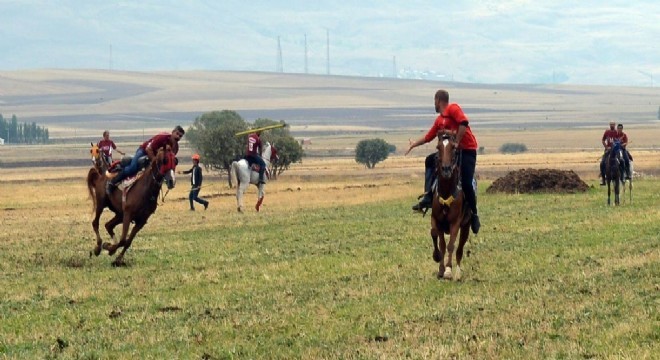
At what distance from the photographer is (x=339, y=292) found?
16.4 m

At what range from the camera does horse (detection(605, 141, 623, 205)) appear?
116 ft

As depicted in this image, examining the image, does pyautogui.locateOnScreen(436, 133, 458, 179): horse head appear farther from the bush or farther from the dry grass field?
the bush

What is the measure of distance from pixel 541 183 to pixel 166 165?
2486 centimetres

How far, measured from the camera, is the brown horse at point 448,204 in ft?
57.7

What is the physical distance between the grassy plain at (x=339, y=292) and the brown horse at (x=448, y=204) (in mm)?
411

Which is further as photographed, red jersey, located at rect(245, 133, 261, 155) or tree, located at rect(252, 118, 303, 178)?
tree, located at rect(252, 118, 303, 178)

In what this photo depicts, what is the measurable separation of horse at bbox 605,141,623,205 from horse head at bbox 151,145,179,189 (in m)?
16.8

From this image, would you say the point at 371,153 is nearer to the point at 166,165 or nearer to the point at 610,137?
the point at 610,137

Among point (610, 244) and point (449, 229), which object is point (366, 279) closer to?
point (449, 229)

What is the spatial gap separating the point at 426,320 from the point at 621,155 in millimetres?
23358

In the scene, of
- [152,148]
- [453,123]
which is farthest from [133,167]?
[453,123]

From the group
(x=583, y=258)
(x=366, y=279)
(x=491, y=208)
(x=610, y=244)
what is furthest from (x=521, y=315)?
(x=491, y=208)

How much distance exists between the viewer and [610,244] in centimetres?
2194

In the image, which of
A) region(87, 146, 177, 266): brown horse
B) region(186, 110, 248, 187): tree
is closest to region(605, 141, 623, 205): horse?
region(87, 146, 177, 266): brown horse
